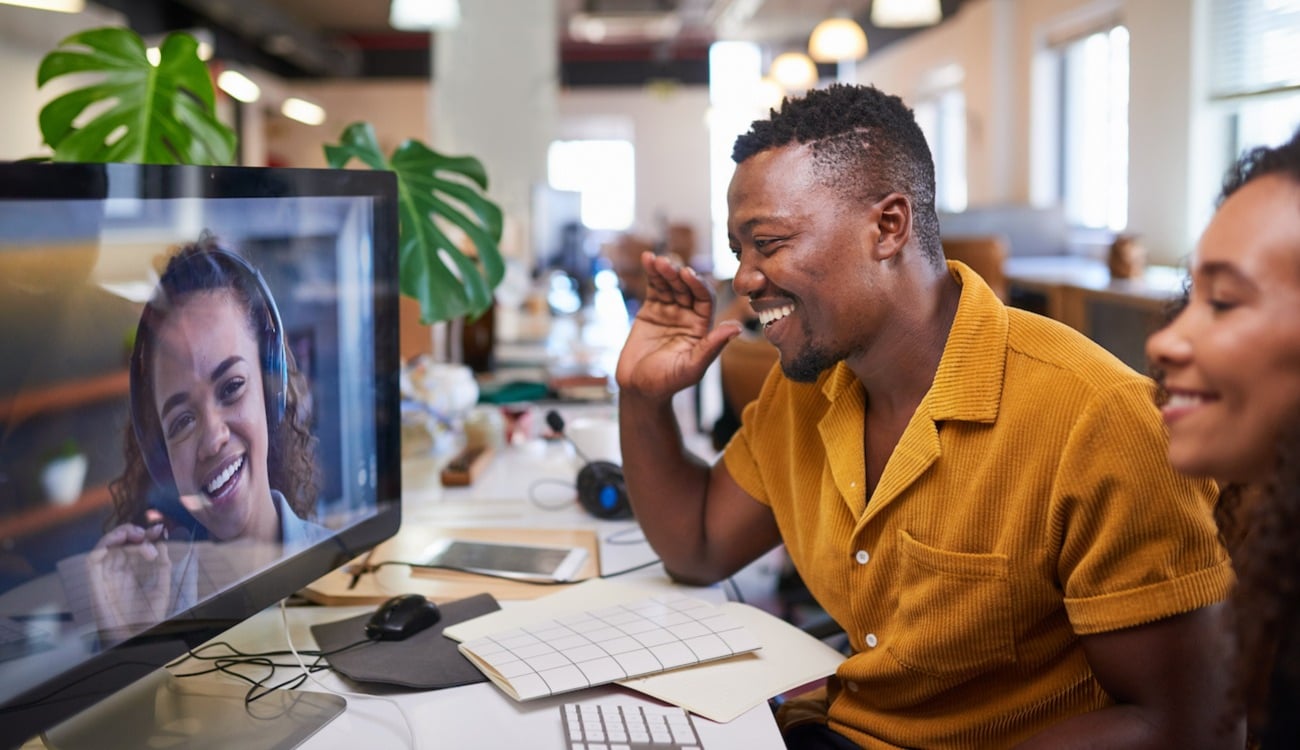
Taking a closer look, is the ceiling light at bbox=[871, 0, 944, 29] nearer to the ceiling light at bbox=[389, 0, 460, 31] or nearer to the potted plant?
the ceiling light at bbox=[389, 0, 460, 31]

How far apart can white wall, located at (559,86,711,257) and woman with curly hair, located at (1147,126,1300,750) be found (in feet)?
42.1

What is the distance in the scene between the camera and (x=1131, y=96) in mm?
6305

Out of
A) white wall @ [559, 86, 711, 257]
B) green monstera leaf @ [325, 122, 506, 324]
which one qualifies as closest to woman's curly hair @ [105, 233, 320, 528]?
green monstera leaf @ [325, 122, 506, 324]

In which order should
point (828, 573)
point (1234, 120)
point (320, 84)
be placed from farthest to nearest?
point (320, 84) < point (1234, 120) < point (828, 573)

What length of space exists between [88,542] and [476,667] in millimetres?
446

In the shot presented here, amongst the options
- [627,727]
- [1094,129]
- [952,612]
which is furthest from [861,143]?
[1094,129]

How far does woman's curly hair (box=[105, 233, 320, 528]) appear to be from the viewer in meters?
0.87

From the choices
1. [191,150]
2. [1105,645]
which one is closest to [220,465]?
[1105,645]

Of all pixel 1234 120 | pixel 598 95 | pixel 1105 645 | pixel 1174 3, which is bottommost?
pixel 1105 645

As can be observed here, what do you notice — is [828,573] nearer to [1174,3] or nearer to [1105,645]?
[1105,645]

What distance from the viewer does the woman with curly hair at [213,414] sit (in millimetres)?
878

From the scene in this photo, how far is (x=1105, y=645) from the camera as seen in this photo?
1.04 metres

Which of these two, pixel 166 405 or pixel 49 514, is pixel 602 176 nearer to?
pixel 166 405

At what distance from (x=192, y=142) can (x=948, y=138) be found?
9474 mm
